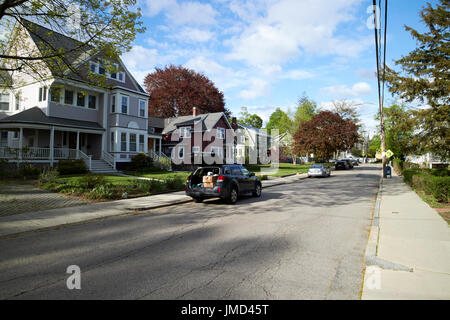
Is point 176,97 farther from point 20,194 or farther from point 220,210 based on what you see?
point 220,210

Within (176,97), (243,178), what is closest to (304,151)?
(176,97)

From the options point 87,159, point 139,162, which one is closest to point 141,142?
point 139,162

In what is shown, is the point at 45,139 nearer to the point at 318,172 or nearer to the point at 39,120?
the point at 39,120

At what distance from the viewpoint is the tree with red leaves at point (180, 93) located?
48094 millimetres

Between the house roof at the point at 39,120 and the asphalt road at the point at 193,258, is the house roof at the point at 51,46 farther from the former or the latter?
the house roof at the point at 39,120

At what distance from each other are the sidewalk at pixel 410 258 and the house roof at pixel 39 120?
21951mm

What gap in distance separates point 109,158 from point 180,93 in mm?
26677

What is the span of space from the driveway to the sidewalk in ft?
33.4

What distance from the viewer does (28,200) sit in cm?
1078

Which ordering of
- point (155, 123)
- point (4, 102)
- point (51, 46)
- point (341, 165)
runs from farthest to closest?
point (341, 165) → point (155, 123) → point (4, 102) → point (51, 46)

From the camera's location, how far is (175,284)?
12.4ft

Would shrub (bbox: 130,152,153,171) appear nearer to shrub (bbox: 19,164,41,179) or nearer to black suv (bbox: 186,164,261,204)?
shrub (bbox: 19,164,41,179)

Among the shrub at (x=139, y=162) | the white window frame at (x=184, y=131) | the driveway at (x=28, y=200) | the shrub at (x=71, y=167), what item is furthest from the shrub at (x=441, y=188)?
the white window frame at (x=184, y=131)
